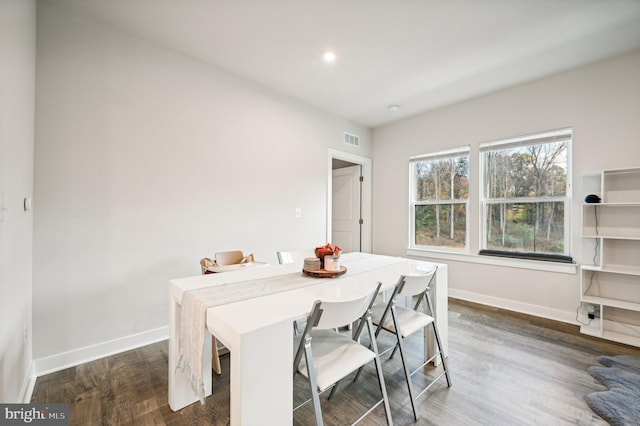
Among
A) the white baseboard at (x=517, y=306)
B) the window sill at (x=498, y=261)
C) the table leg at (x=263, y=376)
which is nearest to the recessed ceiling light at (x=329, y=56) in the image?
the table leg at (x=263, y=376)

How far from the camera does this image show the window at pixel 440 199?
381 cm

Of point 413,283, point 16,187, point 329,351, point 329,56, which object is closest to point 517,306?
point 413,283

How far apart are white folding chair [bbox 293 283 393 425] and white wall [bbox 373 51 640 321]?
2.76 m

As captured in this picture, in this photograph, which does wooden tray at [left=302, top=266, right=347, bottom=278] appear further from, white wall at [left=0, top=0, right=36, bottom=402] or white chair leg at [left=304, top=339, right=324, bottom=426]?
white wall at [left=0, top=0, right=36, bottom=402]

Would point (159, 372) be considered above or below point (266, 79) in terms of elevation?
below

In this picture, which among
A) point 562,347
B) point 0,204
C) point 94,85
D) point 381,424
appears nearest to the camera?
point 0,204

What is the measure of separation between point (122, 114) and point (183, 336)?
6.65ft

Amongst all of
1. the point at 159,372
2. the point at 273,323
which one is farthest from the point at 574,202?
the point at 159,372

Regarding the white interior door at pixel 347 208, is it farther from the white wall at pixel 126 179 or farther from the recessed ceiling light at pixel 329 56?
the recessed ceiling light at pixel 329 56

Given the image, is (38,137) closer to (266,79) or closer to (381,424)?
(266,79)

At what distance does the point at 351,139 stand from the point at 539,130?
2.45 metres

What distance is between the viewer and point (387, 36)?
2.35 metres

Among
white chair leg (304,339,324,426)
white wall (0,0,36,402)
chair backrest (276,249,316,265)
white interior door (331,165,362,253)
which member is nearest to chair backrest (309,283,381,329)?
white chair leg (304,339,324,426)

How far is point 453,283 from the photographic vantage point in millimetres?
3832
